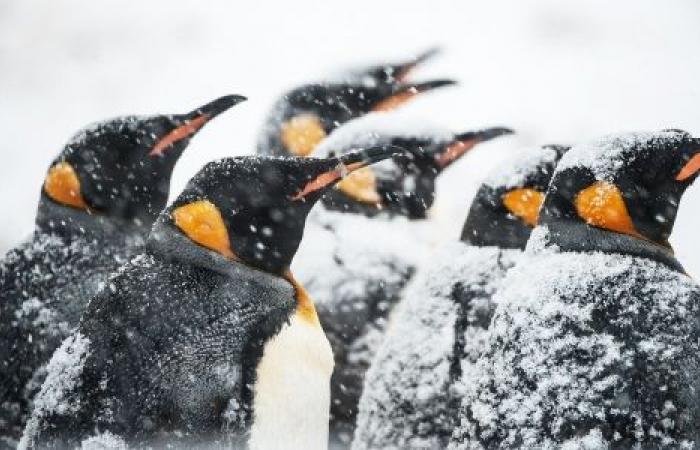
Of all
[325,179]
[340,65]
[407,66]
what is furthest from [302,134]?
[325,179]

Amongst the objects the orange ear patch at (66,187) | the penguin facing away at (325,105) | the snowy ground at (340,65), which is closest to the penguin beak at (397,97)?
the penguin facing away at (325,105)

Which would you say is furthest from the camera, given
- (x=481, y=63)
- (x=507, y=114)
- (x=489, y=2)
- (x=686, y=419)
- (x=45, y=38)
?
(x=45, y=38)

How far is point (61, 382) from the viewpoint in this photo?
1.22m

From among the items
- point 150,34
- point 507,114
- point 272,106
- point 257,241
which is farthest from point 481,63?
point 257,241

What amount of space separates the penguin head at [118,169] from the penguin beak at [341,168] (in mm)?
415

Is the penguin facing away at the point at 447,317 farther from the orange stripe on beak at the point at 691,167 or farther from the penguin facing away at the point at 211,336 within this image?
the orange stripe on beak at the point at 691,167

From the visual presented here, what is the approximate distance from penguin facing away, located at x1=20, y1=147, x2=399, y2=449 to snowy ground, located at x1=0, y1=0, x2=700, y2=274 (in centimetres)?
85

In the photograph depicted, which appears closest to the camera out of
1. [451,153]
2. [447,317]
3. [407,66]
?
[447,317]

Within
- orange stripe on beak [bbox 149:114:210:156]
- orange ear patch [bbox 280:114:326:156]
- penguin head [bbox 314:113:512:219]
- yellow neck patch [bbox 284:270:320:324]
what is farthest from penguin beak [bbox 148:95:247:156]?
orange ear patch [bbox 280:114:326:156]

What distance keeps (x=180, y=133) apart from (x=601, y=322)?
815 millimetres

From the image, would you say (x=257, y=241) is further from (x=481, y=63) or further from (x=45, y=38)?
(x=45, y=38)

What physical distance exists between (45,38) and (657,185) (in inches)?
171

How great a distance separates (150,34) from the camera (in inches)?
199

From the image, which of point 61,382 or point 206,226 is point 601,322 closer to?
point 206,226
